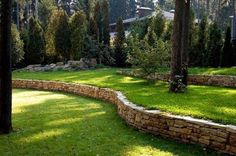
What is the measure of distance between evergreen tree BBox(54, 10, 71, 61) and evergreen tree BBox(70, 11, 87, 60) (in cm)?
47

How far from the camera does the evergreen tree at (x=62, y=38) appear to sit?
34000 mm

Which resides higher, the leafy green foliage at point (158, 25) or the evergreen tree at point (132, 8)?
the evergreen tree at point (132, 8)

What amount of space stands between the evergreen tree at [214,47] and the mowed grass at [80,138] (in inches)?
664

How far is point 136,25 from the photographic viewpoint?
37844 millimetres

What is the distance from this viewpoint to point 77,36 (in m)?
33.8

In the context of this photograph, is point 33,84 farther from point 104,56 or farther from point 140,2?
point 140,2

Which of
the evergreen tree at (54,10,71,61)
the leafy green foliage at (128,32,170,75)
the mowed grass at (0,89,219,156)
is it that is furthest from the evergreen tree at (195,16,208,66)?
the mowed grass at (0,89,219,156)

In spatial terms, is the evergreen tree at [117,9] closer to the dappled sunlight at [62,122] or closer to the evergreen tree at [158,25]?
the evergreen tree at [158,25]

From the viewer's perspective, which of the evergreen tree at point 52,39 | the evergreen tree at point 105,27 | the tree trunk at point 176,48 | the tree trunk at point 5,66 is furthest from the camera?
the evergreen tree at point 105,27

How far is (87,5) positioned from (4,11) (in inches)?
1664

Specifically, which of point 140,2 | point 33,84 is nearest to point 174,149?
point 33,84

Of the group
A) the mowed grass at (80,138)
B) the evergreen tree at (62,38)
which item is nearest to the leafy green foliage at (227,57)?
the evergreen tree at (62,38)

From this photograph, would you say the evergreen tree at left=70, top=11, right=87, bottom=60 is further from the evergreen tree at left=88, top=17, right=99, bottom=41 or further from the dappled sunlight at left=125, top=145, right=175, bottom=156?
the dappled sunlight at left=125, top=145, right=175, bottom=156

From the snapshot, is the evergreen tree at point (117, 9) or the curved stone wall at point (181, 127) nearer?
the curved stone wall at point (181, 127)
